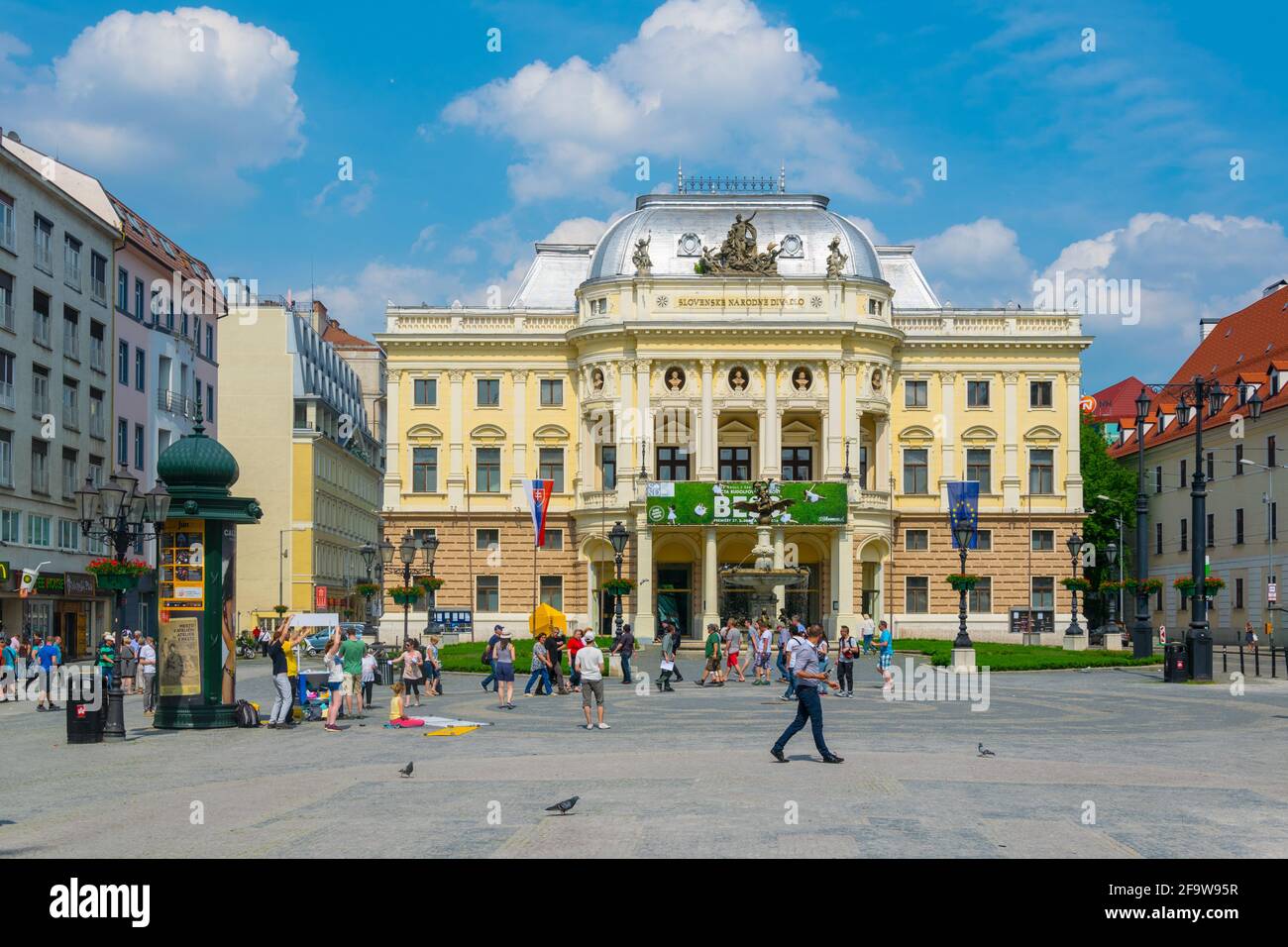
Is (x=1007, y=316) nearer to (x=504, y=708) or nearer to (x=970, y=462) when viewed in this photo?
(x=970, y=462)

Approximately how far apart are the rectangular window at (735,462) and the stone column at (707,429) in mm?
3704

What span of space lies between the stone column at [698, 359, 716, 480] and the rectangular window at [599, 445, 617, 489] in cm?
515

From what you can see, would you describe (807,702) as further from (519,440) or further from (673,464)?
(519,440)

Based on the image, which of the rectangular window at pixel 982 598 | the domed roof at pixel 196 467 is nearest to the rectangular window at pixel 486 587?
the rectangular window at pixel 982 598

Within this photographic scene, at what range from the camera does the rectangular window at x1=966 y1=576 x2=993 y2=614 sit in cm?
7900

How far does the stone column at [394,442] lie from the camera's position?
8012 centimetres

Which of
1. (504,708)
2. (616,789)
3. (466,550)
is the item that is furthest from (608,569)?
(616,789)

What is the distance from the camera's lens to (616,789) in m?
18.6

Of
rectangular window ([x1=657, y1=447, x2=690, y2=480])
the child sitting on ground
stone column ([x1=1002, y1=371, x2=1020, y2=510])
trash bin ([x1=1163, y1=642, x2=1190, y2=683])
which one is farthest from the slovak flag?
the child sitting on ground

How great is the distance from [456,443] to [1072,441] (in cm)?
3260

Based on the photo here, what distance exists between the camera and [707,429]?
7725 centimetres

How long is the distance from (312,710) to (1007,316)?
2265 inches

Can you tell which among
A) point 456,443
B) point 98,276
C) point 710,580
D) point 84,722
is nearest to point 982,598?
point 710,580

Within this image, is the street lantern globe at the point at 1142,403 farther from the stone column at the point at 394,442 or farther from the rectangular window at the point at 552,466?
the stone column at the point at 394,442
